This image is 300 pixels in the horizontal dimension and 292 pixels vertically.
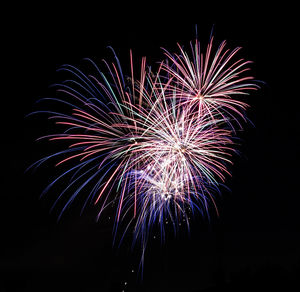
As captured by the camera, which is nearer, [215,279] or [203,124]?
[203,124]

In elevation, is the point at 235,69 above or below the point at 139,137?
above

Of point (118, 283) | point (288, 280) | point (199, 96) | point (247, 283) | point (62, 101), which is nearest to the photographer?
point (62, 101)

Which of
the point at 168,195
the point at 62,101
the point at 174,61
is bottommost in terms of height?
the point at 168,195

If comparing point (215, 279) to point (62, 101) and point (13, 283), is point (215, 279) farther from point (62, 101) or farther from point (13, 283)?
point (13, 283)

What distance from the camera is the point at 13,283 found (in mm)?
23062

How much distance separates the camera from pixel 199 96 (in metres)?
11.5

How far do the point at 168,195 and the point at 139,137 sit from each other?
2897 millimetres

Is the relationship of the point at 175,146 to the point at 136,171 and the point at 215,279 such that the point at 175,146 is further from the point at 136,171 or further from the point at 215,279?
the point at 215,279

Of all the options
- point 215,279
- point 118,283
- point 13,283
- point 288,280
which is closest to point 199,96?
point 215,279

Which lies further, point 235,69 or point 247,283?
point 247,283

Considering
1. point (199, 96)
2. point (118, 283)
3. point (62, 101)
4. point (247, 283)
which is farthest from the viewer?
point (118, 283)

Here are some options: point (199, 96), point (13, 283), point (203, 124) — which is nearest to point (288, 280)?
point (203, 124)

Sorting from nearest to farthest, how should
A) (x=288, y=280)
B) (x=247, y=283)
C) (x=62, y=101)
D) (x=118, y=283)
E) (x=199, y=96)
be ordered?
(x=62, y=101) < (x=199, y=96) < (x=288, y=280) < (x=247, y=283) < (x=118, y=283)

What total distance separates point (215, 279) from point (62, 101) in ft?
48.2
